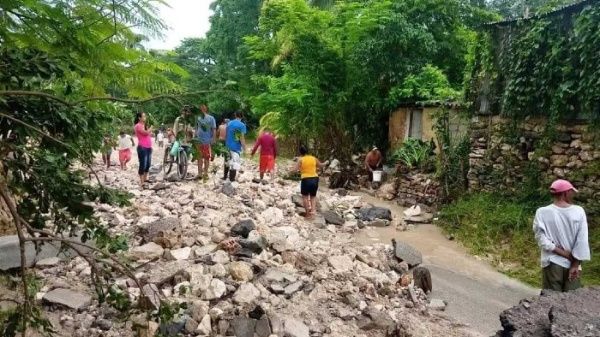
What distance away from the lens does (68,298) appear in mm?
4500

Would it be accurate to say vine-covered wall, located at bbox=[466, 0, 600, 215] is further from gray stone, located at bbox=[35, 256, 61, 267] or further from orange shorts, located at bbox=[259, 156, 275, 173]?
gray stone, located at bbox=[35, 256, 61, 267]

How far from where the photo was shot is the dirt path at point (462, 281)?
18.3 feet

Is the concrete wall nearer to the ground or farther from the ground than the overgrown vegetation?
nearer to the ground

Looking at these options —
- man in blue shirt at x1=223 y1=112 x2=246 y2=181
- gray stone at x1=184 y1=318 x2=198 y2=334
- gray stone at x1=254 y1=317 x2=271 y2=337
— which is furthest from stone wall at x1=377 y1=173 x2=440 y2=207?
gray stone at x1=184 y1=318 x2=198 y2=334

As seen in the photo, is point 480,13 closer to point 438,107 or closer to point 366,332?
point 438,107

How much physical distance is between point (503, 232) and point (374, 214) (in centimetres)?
256

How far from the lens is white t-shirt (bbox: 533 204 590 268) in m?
4.23

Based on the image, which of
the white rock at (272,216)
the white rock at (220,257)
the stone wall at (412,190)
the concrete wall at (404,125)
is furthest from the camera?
the concrete wall at (404,125)

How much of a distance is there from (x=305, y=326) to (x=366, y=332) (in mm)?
616

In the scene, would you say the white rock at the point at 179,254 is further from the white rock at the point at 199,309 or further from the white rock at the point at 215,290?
the white rock at the point at 199,309

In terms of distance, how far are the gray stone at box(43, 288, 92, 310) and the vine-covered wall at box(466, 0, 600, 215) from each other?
23.8ft

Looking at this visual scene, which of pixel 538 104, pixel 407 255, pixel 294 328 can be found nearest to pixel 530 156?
pixel 538 104

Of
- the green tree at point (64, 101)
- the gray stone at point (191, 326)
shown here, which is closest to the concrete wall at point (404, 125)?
the gray stone at point (191, 326)

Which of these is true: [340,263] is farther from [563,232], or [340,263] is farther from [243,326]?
[563,232]
